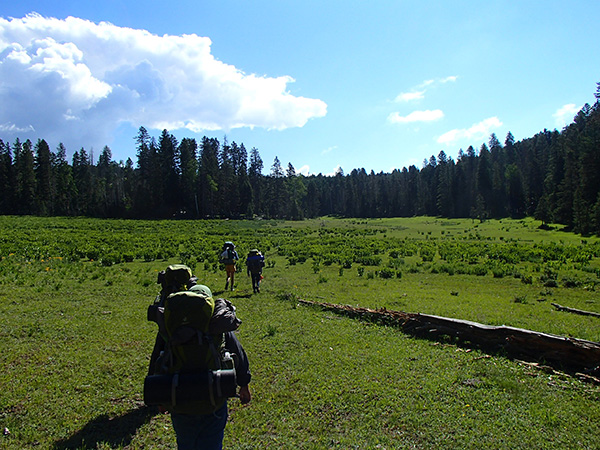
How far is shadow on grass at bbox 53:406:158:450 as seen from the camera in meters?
4.74

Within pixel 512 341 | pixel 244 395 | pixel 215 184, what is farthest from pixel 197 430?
pixel 215 184

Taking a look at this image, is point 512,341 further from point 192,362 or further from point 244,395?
point 192,362

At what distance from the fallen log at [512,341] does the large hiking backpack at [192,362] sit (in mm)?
6733

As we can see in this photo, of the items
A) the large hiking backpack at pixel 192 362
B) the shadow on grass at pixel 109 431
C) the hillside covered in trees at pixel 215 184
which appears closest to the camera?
the large hiking backpack at pixel 192 362

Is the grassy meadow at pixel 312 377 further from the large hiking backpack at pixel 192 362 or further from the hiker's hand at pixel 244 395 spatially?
the large hiking backpack at pixel 192 362

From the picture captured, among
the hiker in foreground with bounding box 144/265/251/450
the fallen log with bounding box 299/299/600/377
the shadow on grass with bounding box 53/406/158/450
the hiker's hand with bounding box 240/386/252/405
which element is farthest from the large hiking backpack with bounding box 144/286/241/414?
the fallen log with bounding box 299/299/600/377

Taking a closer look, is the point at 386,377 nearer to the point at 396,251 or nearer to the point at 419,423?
the point at 419,423

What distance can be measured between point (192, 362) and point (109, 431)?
3273mm

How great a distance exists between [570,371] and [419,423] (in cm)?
358

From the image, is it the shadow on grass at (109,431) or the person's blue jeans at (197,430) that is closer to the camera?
the person's blue jeans at (197,430)

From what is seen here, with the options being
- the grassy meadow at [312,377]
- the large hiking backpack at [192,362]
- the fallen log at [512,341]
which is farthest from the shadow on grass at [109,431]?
the fallen log at [512,341]

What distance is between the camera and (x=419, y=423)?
5203 millimetres

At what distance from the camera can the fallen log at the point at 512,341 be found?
6527 mm

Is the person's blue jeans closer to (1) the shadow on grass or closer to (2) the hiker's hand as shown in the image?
(2) the hiker's hand
